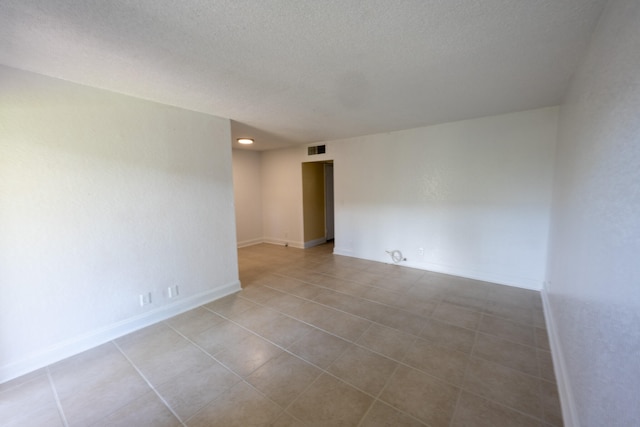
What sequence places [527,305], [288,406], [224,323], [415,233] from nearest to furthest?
[288,406] → [224,323] → [527,305] → [415,233]

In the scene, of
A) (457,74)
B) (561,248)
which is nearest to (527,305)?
(561,248)

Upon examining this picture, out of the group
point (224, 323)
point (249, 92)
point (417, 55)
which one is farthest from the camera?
point (224, 323)

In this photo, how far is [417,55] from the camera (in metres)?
1.76

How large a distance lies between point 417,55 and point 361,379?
2.45m

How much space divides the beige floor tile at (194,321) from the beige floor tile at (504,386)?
2436mm

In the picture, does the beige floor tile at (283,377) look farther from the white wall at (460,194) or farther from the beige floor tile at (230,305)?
the white wall at (460,194)

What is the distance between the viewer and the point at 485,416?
1.50 metres

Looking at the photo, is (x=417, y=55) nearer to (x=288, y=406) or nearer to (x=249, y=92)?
(x=249, y=92)

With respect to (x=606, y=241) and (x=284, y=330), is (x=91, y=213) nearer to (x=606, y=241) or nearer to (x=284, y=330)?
(x=284, y=330)

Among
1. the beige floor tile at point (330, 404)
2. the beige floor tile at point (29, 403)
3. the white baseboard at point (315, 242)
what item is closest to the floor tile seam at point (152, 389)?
the beige floor tile at point (29, 403)

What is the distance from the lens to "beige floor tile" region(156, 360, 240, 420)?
64.1 inches

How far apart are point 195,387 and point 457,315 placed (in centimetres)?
264

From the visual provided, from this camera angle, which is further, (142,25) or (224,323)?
(224,323)

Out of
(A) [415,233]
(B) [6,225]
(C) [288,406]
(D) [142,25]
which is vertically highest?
(D) [142,25]
